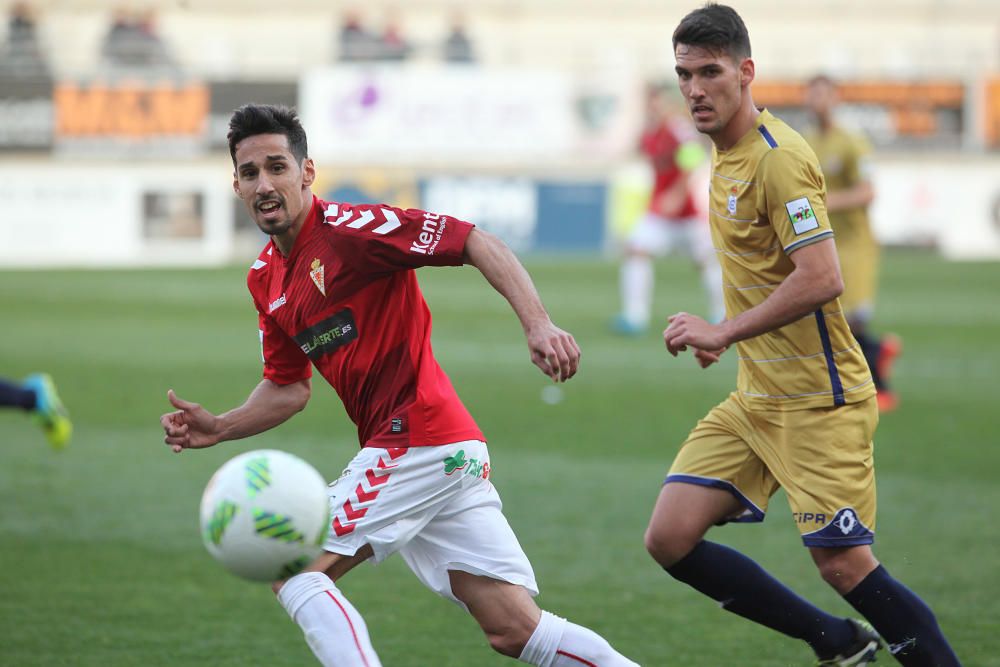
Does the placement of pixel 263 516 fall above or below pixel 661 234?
above

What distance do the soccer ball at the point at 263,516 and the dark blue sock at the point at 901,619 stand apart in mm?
1841

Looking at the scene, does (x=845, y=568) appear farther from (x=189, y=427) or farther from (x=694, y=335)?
(x=189, y=427)

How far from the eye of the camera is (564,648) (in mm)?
4055

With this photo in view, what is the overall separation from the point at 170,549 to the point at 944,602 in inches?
148

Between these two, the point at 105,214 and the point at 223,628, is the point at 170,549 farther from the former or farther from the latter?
the point at 105,214

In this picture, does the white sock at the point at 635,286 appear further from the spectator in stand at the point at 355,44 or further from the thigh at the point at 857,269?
the spectator in stand at the point at 355,44

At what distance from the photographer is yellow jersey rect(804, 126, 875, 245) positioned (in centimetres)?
1020

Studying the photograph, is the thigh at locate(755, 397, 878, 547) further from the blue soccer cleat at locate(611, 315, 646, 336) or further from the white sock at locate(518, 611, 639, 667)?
the blue soccer cleat at locate(611, 315, 646, 336)

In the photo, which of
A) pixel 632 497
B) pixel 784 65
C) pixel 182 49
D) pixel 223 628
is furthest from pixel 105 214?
pixel 223 628

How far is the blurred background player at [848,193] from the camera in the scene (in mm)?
10094

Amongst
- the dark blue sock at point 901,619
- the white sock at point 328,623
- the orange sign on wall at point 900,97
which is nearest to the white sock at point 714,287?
the dark blue sock at point 901,619

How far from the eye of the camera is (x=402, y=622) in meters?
5.79

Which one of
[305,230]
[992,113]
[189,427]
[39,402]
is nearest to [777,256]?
[305,230]

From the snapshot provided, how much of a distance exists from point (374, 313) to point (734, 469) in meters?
1.36
